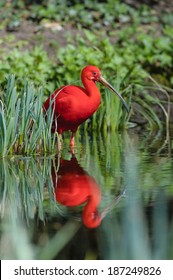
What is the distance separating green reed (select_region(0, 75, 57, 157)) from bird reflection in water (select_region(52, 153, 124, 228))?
0.41 meters

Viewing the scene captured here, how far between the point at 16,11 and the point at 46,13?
22.2 inches

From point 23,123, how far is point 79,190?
1592 millimetres

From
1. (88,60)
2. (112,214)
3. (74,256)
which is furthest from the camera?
(88,60)

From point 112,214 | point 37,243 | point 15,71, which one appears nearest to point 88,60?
point 15,71

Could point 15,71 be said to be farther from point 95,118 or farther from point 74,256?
point 74,256

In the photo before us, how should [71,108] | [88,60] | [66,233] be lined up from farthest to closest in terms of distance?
[88,60] < [71,108] < [66,233]

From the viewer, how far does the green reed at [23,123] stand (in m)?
7.71

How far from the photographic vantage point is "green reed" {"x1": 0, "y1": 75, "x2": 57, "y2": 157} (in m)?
7.71

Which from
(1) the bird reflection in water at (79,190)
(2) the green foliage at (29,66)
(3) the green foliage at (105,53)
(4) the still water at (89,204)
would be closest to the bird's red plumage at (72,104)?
(4) the still water at (89,204)

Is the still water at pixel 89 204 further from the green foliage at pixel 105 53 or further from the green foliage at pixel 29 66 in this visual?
the green foliage at pixel 29 66

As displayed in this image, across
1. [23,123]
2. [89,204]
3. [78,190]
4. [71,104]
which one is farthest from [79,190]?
[71,104]

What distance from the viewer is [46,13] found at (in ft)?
44.4

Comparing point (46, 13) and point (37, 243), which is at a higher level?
point (46, 13)

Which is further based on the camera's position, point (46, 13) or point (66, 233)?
point (46, 13)
